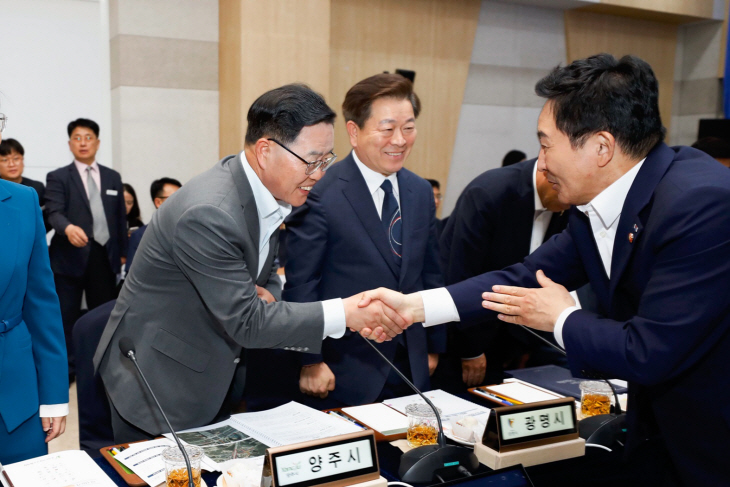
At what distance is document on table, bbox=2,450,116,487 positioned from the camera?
1.36 metres

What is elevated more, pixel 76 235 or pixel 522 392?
pixel 76 235

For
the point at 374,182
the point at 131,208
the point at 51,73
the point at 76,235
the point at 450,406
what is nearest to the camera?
the point at 450,406

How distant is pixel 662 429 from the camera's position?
1441 mm

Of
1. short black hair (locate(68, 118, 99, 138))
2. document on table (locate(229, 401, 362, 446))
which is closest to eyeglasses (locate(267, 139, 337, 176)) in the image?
document on table (locate(229, 401, 362, 446))

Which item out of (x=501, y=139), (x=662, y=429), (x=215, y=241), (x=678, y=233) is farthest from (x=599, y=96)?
(x=501, y=139)

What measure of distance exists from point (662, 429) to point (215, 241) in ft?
3.74

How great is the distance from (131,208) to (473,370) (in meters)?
3.65

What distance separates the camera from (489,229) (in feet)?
8.26

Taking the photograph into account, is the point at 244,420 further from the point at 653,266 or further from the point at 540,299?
the point at 653,266

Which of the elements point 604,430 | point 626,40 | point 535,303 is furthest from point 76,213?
point 626,40

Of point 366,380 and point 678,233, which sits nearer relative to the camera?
point 678,233

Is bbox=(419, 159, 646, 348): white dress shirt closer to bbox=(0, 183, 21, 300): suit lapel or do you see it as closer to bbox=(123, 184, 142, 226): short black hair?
bbox=(0, 183, 21, 300): suit lapel

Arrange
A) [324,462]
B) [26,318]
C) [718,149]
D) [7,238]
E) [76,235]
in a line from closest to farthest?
1. [324,462]
2. [7,238]
3. [26,318]
4. [718,149]
5. [76,235]

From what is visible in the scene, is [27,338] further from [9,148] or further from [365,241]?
[9,148]
